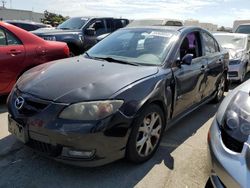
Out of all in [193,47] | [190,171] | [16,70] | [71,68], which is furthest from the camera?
[16,70]

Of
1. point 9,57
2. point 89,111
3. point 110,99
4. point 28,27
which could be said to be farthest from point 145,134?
point 28,27

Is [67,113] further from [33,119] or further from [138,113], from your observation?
[138,113]

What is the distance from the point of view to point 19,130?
2994 millimetres

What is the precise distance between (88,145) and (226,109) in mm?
1257

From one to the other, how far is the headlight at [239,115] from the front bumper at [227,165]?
4.8 inches

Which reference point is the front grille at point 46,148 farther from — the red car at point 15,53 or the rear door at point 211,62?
the rear door at point 211,62

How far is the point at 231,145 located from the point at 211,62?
292 cm

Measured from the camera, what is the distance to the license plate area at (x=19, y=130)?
2.91 m

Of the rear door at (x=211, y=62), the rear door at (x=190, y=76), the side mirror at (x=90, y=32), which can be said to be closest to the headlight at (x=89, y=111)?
the rear door at (x=190, y=76)

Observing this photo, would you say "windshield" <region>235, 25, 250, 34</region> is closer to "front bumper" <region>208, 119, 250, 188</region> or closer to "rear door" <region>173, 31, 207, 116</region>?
"rear door" <region>173, 31, 207, 116</region>

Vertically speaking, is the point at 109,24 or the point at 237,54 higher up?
the point at 109,24

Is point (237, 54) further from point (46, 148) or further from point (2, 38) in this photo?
point (46, 148)

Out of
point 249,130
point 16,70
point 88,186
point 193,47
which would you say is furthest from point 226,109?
point 16,70

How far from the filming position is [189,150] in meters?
3.75
